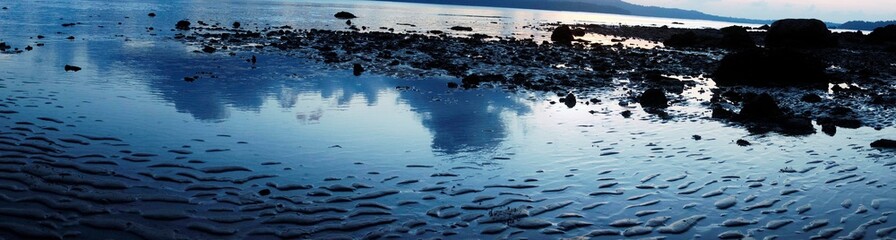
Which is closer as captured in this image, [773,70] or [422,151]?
[422,151]

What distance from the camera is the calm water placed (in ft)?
35.9

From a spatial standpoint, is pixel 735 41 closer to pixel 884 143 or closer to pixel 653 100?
pixel 653 100

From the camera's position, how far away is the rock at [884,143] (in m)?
17.8

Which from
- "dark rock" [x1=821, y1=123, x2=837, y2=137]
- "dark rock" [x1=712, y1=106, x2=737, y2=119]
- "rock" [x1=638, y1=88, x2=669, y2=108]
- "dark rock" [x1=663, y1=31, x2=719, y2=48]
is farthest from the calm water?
"dark rock" [x1=663, y1=31, x2=719, y2=48]

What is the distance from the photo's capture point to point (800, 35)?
225 ft

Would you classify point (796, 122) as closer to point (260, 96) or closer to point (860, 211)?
point (860, 211)

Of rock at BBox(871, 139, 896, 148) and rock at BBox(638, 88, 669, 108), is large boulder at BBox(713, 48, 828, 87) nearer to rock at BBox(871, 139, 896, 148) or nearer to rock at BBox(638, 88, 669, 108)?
rock at BBox(638, 88, 669, 108)

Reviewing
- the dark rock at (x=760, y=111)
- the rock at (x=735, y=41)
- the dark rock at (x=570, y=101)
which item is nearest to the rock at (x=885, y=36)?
the rock at (x=735, y=41)

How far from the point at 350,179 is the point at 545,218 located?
161 inches

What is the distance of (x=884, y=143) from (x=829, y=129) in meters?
2.43

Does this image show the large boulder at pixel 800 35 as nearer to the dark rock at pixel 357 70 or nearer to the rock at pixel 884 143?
the dark rock at pixel 357 70

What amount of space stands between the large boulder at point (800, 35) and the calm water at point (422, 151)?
5002cm

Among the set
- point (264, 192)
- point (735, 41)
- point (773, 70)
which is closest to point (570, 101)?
point (264, 192)

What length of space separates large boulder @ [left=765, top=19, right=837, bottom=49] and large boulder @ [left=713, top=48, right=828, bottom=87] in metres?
36.7
